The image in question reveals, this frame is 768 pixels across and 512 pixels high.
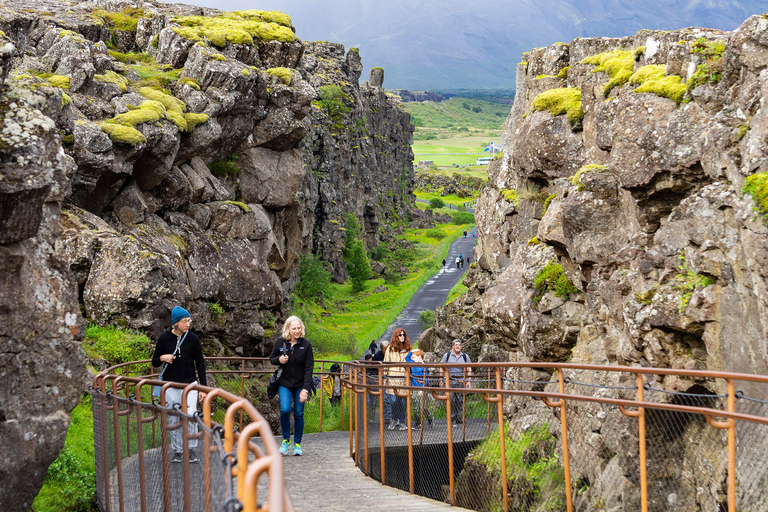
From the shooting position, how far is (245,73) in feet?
87.7

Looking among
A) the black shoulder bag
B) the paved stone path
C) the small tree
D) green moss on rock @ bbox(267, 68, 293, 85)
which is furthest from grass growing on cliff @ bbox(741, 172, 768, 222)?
the small tree

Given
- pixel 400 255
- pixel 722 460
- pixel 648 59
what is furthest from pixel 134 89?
pixel 400 255

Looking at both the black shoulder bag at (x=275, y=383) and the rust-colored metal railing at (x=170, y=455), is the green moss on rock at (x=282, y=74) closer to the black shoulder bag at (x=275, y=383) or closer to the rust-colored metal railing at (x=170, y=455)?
the black shoulder bag at (x=275, y=383)

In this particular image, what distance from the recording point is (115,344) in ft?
57.2

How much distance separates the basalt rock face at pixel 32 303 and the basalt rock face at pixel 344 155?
137 ft

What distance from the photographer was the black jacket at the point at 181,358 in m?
10.3

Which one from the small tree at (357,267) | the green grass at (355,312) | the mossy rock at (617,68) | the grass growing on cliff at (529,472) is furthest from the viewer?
A: the small tree at (357,267)

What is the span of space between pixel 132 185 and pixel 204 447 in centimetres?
1838

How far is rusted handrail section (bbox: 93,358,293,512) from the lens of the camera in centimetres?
349

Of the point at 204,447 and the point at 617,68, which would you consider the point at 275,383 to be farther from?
the point at 617,68

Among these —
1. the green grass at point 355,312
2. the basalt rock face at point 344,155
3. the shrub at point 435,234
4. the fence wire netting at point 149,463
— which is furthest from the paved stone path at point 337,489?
the shrub at point 435,234

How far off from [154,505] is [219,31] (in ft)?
78.7

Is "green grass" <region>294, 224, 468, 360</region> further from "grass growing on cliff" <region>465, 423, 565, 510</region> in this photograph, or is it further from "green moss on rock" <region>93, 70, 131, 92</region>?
"grass growing on cliff" <region>465, 423, 565, 510</region>

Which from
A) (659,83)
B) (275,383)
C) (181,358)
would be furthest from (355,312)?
(181,358)
